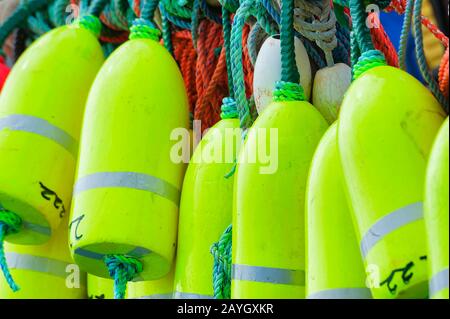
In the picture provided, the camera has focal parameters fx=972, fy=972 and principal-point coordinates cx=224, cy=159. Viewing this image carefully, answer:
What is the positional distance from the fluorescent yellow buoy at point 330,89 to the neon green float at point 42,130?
1.23 feet

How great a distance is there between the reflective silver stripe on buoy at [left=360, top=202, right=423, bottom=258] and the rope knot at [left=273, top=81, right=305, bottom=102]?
0.31m

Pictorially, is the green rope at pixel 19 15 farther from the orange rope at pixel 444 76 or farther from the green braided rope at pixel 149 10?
the orange rope at pixel 444 76

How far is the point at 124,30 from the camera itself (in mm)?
1756

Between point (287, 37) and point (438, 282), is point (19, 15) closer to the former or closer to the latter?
point (287, 37)

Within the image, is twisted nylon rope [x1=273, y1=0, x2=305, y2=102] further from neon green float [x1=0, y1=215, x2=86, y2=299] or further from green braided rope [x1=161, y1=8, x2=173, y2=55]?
neon green float [x1=0, y1=215, x2=86, y2=299]

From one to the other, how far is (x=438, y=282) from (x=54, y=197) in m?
0.69

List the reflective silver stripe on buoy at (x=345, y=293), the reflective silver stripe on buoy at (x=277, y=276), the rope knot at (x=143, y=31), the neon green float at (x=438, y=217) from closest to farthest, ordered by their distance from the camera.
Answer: the neon green float at (x=438, y=217)
the reflective silver stripe on buoy at (x=345, y=293)
the reflective silver stripe on buoy at (x=277, y=276)
the rope knot at (x=143, y=31)

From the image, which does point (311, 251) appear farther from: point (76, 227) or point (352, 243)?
point (76, 227)

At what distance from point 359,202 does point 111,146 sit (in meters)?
0.43

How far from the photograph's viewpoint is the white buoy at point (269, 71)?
1.31 metres

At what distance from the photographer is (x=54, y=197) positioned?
140 cm

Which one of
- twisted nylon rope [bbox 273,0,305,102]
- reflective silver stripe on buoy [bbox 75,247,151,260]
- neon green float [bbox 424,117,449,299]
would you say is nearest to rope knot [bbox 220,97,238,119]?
twisted nylon rope [bbox 273,0,305,102]

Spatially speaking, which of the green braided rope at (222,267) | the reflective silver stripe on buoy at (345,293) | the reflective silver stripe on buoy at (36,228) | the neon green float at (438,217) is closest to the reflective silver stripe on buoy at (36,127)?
Answer: the reflective silver stripe on buoy at (36,228)

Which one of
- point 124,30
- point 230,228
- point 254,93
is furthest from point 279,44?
point 124,30
